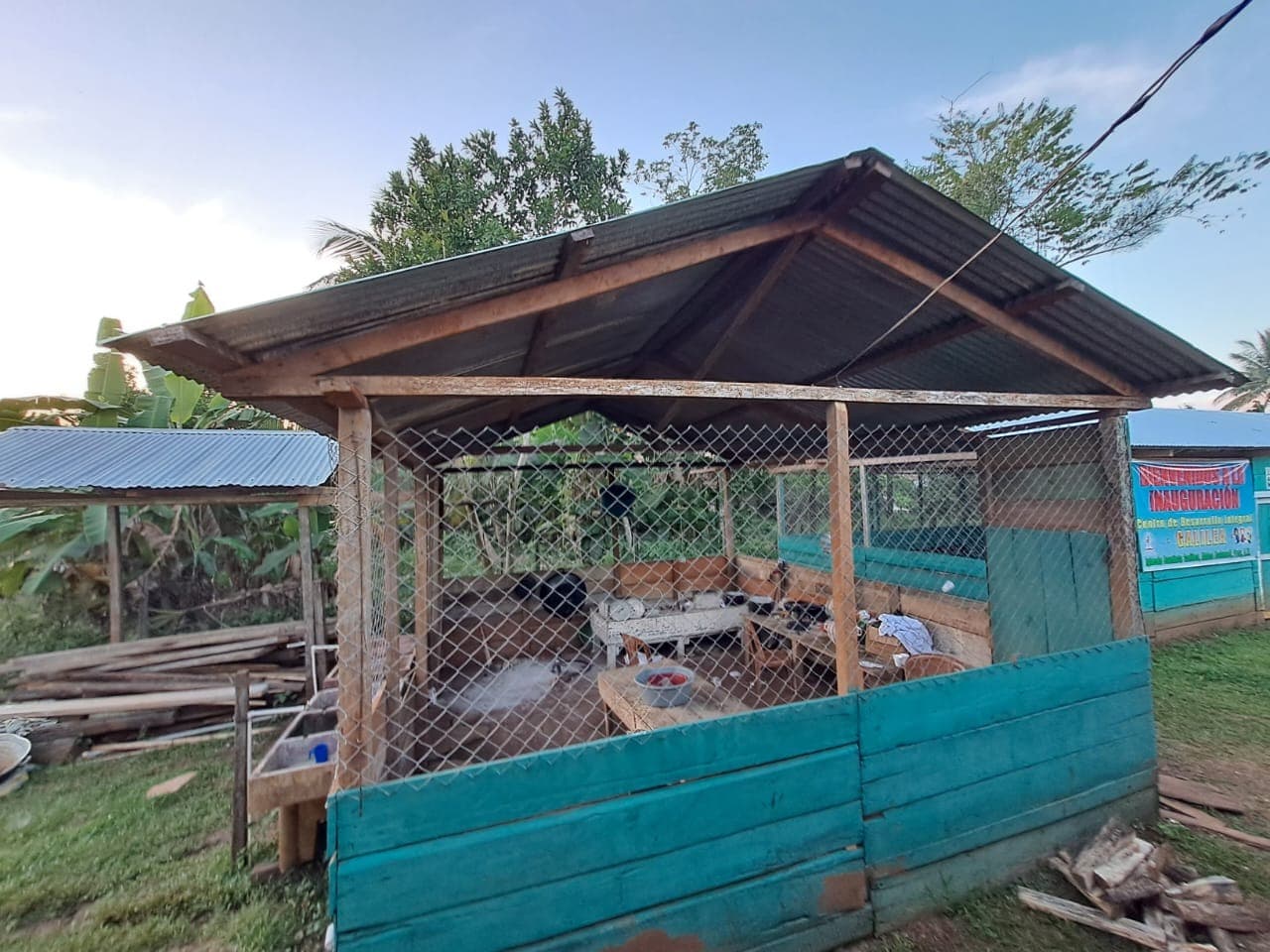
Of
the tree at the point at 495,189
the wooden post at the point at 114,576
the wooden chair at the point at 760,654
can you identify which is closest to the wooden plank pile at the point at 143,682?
the wooden post at the point at 114,576

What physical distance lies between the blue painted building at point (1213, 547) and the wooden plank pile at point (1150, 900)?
5.07 meters

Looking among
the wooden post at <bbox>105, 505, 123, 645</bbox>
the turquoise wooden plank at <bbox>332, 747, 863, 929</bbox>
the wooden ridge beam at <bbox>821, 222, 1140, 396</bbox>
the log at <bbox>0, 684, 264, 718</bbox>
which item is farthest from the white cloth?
the wooden post at <bbox>105, 505, 123, 645</bbox>

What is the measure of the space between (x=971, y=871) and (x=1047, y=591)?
2.17 metres

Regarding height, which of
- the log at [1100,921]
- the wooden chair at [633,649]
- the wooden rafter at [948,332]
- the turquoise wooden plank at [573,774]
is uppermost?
the wooden rafter at [948,332]

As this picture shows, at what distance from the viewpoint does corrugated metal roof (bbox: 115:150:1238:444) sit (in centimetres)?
172

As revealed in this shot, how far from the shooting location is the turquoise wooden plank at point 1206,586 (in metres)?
6.55

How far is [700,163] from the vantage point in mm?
14742

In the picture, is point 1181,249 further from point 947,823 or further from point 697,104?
point 947,823

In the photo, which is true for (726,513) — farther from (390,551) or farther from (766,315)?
(390,551)

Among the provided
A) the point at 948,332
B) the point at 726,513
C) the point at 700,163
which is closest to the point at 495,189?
the point at 700,163

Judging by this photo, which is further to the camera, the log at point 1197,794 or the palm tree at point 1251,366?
the palm tree at point 1251,366

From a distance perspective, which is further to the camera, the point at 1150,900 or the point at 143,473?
the point at 143,473

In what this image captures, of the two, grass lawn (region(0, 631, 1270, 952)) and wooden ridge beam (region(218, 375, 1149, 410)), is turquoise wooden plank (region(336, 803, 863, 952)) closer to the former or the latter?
grass lawn (region(0, 631, 1270, 952))

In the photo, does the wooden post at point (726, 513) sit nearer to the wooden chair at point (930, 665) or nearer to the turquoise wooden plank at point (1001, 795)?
the wooden chair at point (930, 665)
